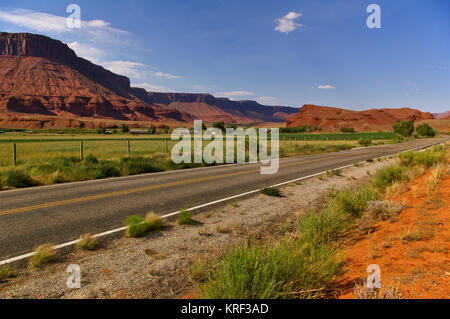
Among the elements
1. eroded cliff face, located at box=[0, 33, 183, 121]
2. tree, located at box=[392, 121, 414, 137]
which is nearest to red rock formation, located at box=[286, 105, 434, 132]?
tree, located at box=[392, 121, 414, 137]

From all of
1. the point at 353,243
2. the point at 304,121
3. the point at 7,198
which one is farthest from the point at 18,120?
the point at 304,121

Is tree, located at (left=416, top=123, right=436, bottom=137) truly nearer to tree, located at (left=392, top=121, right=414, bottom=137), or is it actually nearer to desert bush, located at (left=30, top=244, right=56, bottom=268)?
tree, located at (left=392, top=121, right=414, bottom=137)

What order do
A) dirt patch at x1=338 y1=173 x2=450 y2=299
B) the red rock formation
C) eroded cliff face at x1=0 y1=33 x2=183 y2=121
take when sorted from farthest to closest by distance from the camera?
1. the red rock formation
2. eroded cliff face at x1=0 y1=33 x2=183 y2=121
3. dirt patch at x1=338 y1=173 x2=450 y2=299

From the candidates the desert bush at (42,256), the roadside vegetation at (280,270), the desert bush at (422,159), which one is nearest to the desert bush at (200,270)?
the roadside vegetation at (280,270)

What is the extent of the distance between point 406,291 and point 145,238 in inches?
176

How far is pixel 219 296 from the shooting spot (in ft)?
9.55

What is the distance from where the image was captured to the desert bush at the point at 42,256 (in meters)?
4.27

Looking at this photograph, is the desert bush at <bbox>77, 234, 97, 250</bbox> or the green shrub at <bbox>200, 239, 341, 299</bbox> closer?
the green shrub at <bbox>200, 239, 341, 299</bbox>

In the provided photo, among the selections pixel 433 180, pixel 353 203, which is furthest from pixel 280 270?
pixel 433 180

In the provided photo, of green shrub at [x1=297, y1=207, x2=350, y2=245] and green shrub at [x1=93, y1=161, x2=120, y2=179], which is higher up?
green shrub at [x1=93, y1=161, x2=120, y2=179]

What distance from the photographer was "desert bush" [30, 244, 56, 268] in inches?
168

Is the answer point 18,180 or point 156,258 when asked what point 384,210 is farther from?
point 18,180

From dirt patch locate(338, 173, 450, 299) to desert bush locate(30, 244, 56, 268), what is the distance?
445cm

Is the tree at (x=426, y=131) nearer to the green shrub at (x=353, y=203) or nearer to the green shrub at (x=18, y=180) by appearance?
the green shrub at (x=353, y=203)
